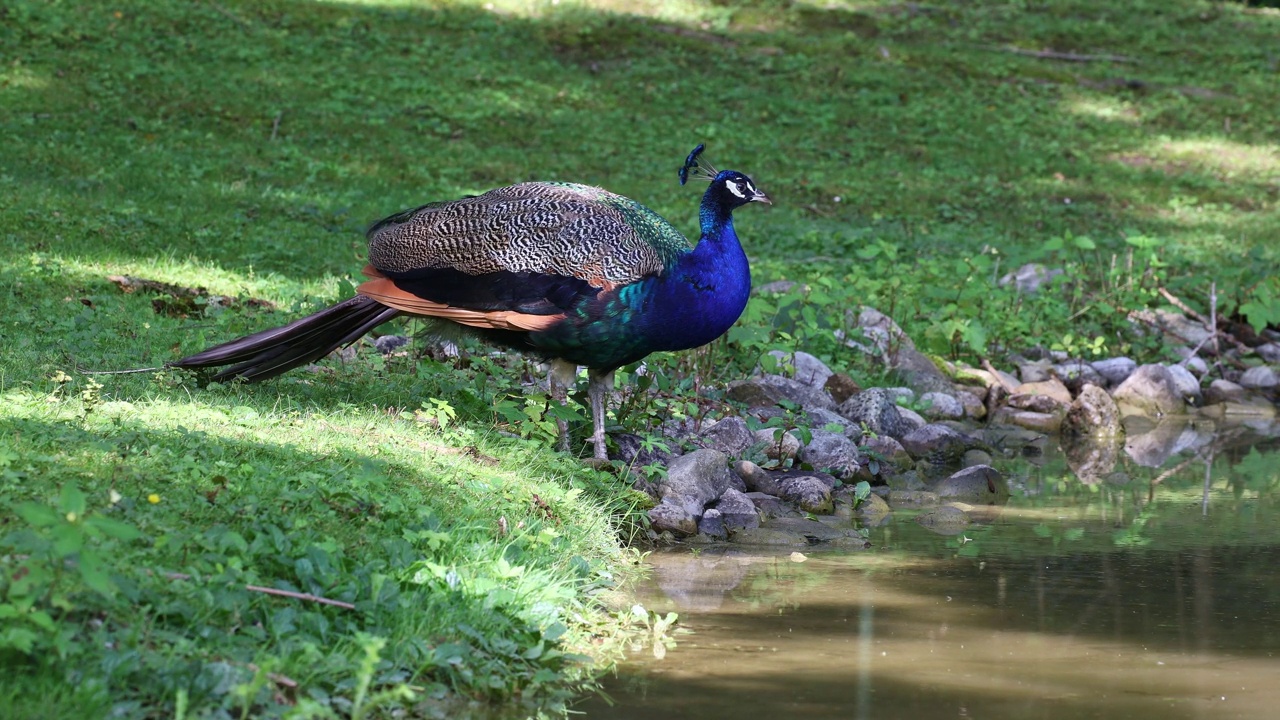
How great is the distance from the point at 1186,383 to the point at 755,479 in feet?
15.2

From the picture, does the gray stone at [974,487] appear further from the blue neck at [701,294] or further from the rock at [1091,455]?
the blue neck at [701,294]

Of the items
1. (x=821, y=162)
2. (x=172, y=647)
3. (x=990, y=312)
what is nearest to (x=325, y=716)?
(x=172, y=647)

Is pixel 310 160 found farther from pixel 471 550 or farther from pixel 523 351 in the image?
pixel 471 550

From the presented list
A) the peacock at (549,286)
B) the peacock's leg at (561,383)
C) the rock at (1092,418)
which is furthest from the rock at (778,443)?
the rock at (1092,418)

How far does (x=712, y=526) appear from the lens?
265 inches

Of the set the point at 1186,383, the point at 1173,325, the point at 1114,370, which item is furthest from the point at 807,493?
the point at 1173,325

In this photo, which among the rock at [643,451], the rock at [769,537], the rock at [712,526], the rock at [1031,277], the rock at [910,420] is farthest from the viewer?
the rock at [1031,277]

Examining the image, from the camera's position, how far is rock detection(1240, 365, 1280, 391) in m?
10.8

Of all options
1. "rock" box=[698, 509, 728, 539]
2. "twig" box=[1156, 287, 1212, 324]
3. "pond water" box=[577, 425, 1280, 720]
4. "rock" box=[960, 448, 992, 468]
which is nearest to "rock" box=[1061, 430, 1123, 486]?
"rock" box=[960, 448, 992, 468]

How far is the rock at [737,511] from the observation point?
22.3 feet

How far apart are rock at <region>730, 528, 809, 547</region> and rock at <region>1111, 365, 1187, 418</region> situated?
448 centimetres

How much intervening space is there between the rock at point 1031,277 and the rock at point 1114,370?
4.11 ft

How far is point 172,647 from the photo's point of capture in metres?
3.94

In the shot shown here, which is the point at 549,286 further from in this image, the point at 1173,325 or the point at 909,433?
the point at 1173,325
